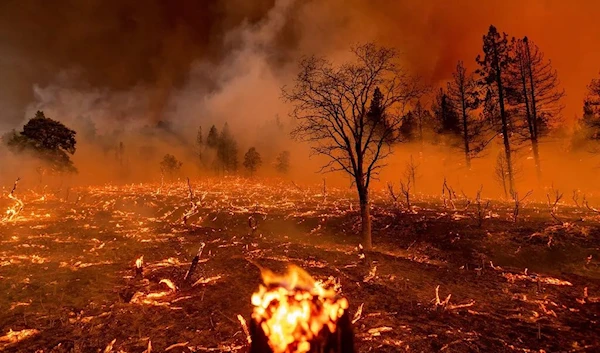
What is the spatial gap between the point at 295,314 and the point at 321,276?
7891 millimetres

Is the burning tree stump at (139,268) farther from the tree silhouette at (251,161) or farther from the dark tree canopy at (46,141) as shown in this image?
the tree silhouette at (251,161)

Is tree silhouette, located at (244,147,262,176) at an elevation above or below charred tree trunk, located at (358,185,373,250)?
above

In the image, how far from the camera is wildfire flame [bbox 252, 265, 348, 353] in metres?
3.37

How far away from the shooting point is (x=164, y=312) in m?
8.49

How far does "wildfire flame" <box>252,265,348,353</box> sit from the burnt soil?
4.14 metres

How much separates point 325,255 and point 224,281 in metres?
4.76

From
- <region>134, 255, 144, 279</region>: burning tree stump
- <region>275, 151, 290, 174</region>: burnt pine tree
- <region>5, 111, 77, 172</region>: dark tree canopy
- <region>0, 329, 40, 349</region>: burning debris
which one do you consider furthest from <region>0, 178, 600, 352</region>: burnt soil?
<region>275, 151, 290, 174</region>: burnt pine tree

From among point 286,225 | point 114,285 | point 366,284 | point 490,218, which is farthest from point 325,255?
point 490,218

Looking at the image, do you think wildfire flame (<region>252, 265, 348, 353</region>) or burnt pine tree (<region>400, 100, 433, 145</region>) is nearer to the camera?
wildfire flame (<region>252, 265, 348, 353</region>)

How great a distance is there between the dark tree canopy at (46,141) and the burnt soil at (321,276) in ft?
72.0

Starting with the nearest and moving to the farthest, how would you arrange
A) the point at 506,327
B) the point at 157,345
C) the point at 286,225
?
the point at 157,345 → the point at 506,327 → the point at 286,225

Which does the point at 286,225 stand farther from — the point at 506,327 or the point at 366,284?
the point at 506,327

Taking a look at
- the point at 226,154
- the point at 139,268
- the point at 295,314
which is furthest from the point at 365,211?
the point at 226,154

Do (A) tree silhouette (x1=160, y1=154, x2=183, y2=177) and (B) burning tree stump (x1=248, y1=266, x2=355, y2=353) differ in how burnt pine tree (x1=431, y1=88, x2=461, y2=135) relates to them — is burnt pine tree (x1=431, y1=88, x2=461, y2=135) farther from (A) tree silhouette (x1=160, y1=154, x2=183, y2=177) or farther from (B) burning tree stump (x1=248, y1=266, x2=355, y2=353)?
(A) tree silhouette (x1=160, y1=154, x2=183, y2=177)
